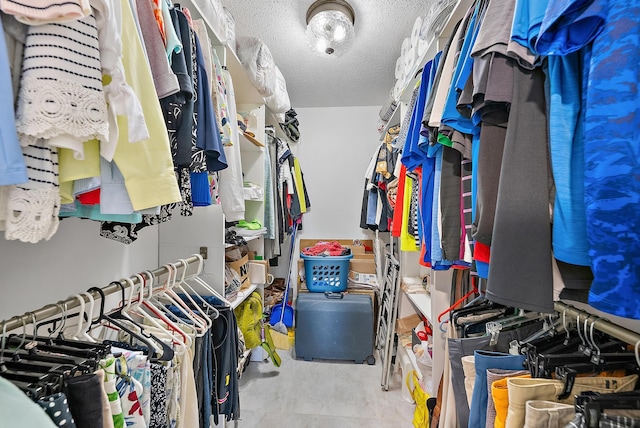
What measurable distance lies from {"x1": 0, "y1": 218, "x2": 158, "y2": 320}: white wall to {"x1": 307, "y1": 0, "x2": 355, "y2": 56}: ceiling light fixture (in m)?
1.60

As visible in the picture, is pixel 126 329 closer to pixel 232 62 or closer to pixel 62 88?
pixel 62 88

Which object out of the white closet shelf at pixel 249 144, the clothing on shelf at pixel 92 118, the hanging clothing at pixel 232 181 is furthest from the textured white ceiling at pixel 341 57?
the clothing on shelf at pixel 92 118

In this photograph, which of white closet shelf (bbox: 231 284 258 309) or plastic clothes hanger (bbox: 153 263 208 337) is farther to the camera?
white closet shelf (bbox: 231 284 258 309)

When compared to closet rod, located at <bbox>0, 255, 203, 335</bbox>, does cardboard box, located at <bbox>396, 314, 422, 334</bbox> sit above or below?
below

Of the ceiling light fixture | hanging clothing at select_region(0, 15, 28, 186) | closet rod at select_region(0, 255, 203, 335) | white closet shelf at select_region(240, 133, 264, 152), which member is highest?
the ceiling light fixture

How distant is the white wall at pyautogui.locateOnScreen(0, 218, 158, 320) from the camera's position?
87 centimetres

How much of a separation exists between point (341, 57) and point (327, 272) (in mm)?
1784

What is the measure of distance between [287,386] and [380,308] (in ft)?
3.25

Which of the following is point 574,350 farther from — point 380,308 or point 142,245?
point 380,308

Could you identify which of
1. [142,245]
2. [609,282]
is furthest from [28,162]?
[142,245]

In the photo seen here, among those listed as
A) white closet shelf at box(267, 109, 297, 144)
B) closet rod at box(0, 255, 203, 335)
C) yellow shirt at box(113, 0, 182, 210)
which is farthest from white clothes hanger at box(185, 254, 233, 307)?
white closet shelf at box(267, 109, 297, 144)

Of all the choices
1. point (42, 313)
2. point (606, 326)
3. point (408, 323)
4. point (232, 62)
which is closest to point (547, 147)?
point (606, 326)

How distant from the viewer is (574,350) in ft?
2.40

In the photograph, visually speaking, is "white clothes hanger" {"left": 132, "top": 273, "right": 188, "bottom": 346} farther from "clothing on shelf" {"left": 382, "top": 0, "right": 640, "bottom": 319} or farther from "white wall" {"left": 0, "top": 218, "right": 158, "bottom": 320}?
"clothing on shelf" {"left": 382, "top": 0, "right": 640, "bottom": 319}
